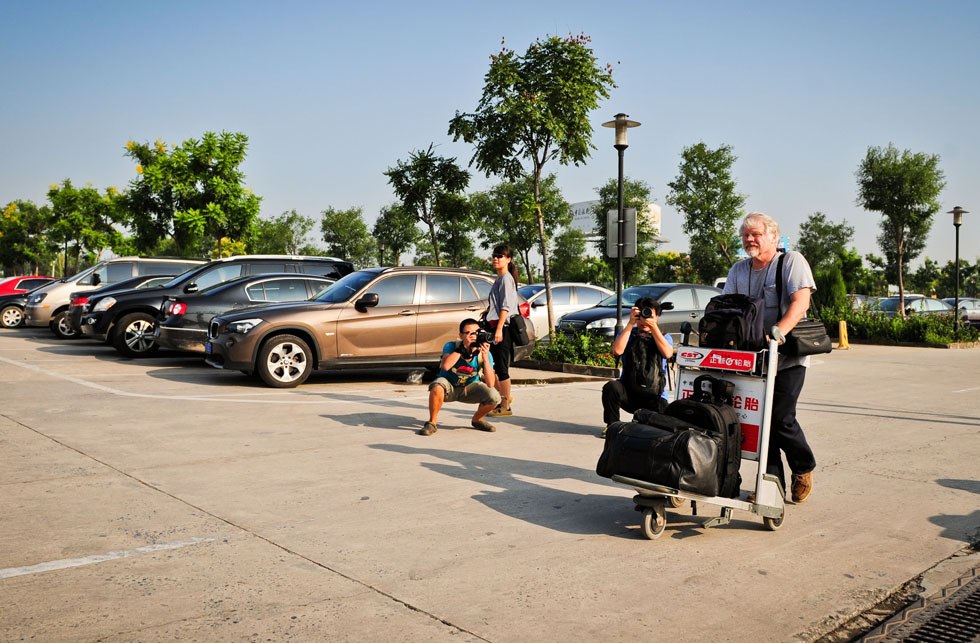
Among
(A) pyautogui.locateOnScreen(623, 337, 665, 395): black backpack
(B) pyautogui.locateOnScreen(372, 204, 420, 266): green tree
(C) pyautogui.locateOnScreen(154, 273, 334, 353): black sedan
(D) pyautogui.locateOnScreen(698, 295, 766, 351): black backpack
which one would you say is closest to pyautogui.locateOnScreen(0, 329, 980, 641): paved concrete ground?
(A) pyautogui.locateOnScreen(623, 337, 665, 395): black backpack

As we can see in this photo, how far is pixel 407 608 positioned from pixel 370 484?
2395 millimetres

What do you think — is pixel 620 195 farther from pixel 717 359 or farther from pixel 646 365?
pixel 717 359

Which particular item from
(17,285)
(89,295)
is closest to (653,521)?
(89,295)

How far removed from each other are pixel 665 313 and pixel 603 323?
1341 millimetres

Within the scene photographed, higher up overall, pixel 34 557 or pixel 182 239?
pixel 182 239

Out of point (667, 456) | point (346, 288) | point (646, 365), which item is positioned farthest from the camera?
point (346, 288)

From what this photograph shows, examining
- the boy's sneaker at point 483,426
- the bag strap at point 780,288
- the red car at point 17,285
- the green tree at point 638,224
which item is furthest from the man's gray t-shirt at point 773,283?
the green tree at point 638,224

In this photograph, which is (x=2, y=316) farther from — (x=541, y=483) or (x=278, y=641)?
(x=278, y=641)

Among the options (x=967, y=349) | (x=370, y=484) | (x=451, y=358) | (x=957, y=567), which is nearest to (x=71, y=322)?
(x=451, y=358)

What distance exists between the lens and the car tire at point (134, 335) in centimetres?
1520

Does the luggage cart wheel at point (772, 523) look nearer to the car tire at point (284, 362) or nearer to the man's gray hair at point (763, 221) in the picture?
the man's gray hair at point (763, 221)

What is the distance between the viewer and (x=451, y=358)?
26.9 ft

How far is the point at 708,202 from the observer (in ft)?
165

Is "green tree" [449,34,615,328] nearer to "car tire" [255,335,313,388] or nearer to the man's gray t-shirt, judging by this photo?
"car tire" [255,335,313,388]
